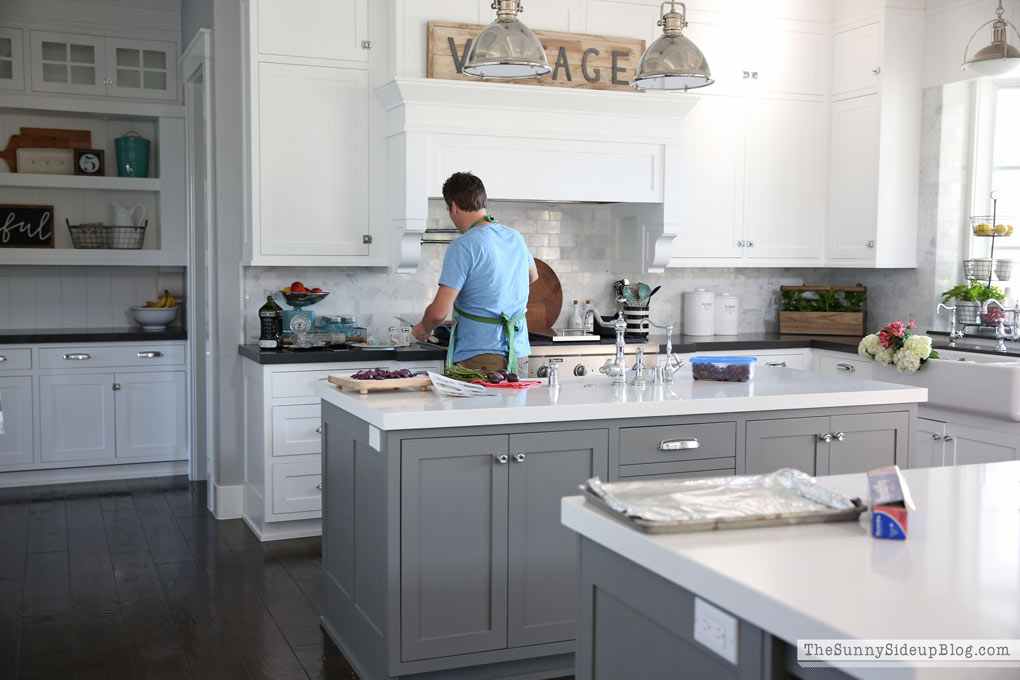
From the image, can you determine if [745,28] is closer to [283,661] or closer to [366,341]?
[366,341]

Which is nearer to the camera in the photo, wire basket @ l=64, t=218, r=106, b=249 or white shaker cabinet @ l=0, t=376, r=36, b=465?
white shaker cabinet @ l=0, t=376, r=36, b=465

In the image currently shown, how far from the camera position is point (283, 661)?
3559mm

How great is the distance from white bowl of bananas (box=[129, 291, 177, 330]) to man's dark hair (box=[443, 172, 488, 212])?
3.35 metres

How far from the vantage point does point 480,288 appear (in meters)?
4.12

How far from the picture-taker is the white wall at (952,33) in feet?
18.6

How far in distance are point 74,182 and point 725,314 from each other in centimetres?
444

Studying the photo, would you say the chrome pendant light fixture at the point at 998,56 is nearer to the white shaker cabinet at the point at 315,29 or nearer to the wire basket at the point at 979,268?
the wire basket at the point at 979,268

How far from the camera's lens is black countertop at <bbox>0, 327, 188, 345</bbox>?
6.14 metres

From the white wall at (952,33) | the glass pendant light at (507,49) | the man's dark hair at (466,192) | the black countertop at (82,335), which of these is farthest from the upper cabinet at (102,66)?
the white wall at (952,33)

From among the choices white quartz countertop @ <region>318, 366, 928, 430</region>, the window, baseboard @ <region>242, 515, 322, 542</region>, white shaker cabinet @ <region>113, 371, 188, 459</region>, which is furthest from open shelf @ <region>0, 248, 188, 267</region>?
the window

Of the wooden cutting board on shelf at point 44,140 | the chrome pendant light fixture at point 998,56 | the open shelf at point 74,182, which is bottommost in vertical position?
the open shelf at point 74,182

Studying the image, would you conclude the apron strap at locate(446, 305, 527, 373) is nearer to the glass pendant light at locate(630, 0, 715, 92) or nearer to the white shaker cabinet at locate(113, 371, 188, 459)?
the glass pendant light at locate(630, 0, 715, 92)

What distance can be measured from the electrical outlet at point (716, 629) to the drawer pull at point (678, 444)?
1.76 m

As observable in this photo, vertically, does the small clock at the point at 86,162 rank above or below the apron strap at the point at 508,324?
above
